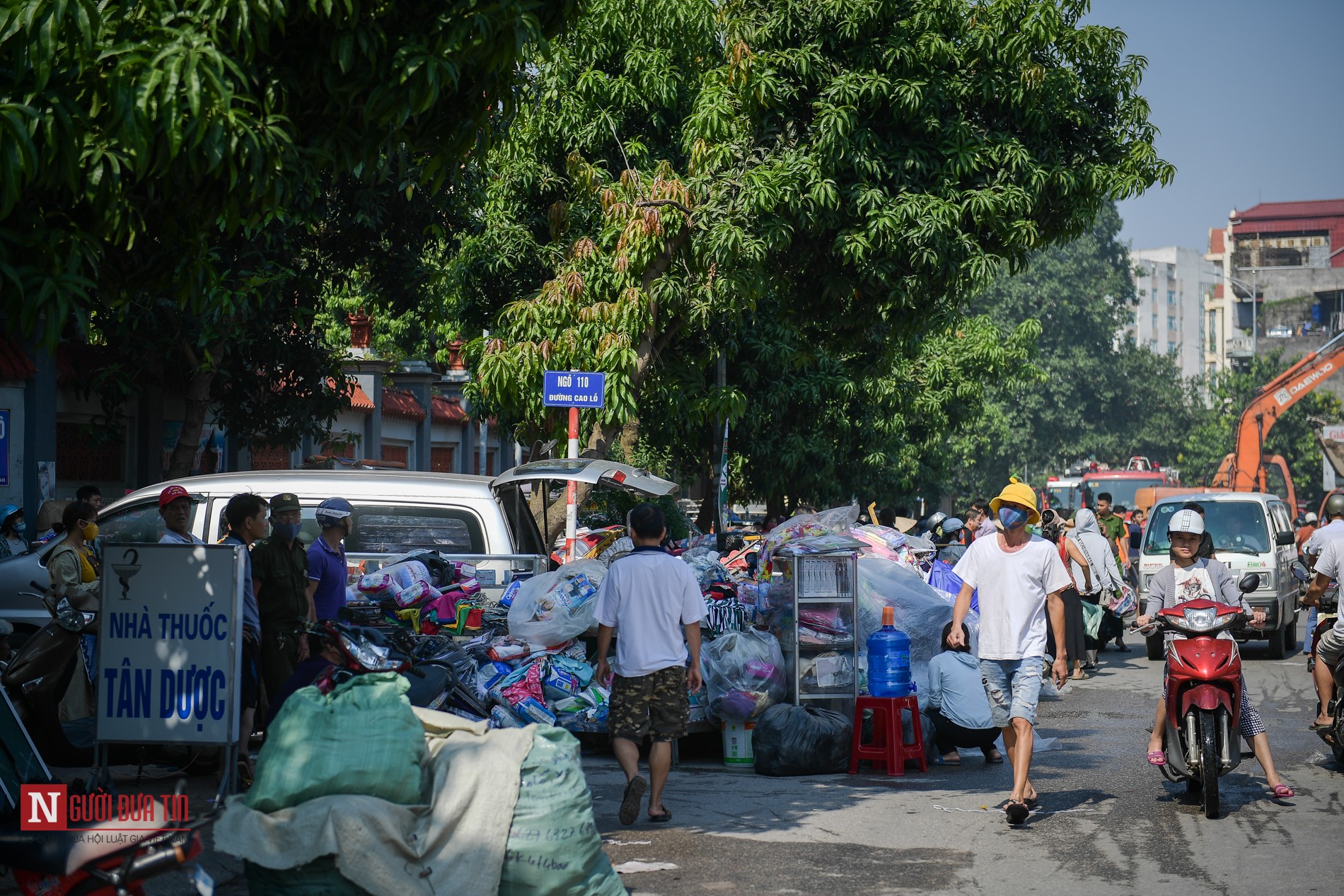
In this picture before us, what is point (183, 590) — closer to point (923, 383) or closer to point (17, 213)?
point (17, 213)

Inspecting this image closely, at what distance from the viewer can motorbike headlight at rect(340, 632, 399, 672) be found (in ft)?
21.4

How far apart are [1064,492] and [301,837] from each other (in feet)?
149

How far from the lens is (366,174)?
14.5m

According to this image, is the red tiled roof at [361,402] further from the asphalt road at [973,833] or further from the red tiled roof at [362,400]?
the asphalt road at [973,833]

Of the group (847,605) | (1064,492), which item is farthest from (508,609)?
(1064,492)

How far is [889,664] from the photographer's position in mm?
9406

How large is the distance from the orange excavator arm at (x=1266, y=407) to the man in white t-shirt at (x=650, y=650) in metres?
23.0

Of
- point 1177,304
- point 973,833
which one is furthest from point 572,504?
point 1177,304

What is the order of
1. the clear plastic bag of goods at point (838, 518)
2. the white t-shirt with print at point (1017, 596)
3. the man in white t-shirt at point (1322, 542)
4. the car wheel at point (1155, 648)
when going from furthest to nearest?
the car wheel at point (1155, 648), the clear plastic bag of goods at point (838, 518), the man in white t-shirt at point (1322, 542), the white t-shirt with print at point (1017, 596)

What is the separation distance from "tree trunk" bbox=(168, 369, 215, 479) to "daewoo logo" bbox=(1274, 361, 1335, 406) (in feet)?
73.1

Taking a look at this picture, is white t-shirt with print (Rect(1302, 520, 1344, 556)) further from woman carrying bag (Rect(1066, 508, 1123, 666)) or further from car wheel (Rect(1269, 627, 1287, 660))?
car wheel (Rect(1269, 627, 1287, 660))

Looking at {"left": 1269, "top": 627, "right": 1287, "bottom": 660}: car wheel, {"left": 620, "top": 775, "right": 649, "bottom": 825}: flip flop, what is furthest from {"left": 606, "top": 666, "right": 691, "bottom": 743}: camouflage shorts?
{"left": 1269, "top": 627, "right": 1287, "bottom": 660}: car wheel

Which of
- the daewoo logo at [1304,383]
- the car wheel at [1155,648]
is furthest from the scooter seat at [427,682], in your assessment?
the daewoo logo at [1304,383]

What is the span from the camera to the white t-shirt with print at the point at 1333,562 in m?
9.07
